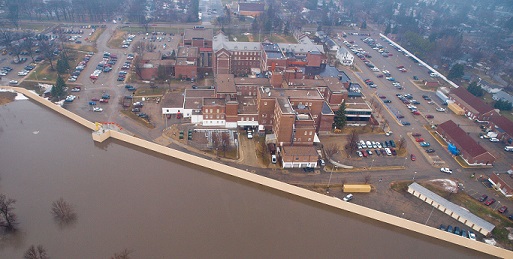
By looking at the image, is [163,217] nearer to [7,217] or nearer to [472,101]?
[7,217]

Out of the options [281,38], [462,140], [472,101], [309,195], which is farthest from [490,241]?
[281,38]

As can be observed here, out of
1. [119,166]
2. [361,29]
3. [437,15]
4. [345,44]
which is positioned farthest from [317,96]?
[437,15]

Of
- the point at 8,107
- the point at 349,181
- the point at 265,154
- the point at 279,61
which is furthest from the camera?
the point at 279,61

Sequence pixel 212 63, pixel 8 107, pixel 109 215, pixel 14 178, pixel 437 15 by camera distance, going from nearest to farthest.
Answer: pixel 109 215, pixel 14 178, pixel 8 107, pixel 212 63, pixel 437 15

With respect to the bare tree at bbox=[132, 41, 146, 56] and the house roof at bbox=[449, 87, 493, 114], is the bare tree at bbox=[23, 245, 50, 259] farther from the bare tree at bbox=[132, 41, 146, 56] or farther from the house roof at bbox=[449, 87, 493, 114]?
the house roof at bbox=[449, 87, 493, 114]

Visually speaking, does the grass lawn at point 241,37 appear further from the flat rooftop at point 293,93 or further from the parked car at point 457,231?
the parked car at point 457,231

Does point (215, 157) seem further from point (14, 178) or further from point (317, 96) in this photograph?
point (14, 178)

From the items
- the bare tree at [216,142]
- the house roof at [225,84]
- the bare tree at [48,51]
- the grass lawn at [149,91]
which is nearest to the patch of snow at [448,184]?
the bare tree at [216,142]
